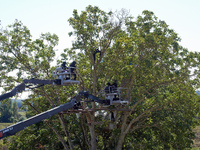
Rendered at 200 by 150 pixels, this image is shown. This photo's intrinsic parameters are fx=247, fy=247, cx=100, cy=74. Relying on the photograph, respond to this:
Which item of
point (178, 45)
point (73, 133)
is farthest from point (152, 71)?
point (73, 133)

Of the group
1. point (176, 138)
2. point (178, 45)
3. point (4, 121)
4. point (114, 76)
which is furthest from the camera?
point (4, 121)

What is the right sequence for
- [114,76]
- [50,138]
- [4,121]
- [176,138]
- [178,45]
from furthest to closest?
[4,121], [50,138], [114,76], [176,138], [178,45]

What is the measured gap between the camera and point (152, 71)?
1916 cm

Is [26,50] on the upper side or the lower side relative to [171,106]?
upper

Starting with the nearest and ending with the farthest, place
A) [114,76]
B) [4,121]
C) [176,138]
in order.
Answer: [176,138], [114,76], [4,121]

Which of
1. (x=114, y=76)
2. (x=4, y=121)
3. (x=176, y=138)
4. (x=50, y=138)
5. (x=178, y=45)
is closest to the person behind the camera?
(x=178, y=45)

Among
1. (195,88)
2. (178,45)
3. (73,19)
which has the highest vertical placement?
(73,19)

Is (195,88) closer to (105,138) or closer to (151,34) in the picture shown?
(151,34)

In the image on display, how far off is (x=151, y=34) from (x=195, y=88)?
5.48m

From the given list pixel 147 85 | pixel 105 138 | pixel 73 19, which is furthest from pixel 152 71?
pixel 105 138

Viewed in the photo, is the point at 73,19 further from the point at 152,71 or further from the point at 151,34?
the point at 152,71

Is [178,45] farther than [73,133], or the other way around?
[73,133]

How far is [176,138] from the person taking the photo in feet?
66.6

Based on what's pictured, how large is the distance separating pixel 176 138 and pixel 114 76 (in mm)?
7302
